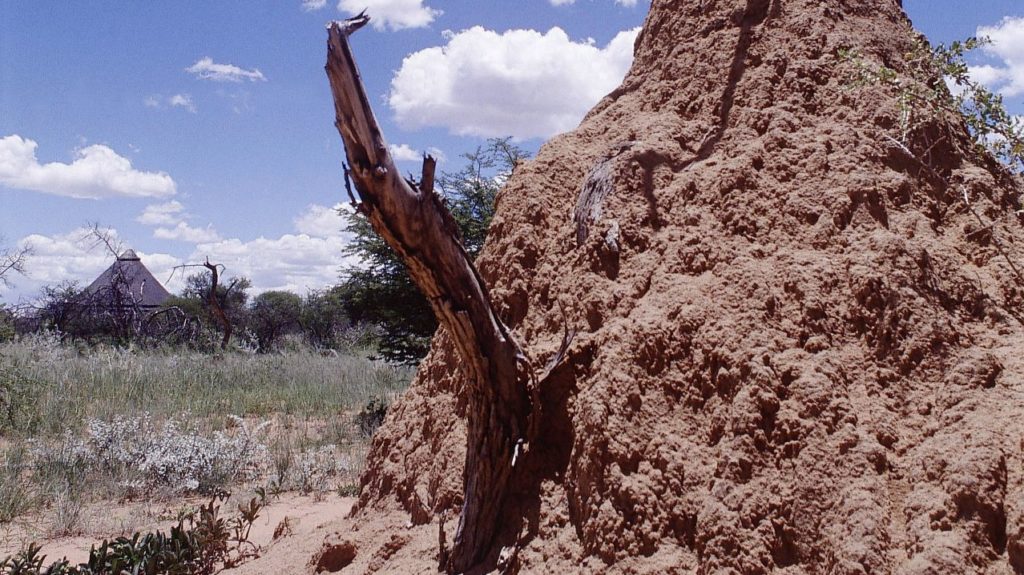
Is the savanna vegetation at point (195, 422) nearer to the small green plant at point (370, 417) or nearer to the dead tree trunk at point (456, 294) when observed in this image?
the small green plant at point (370, 417)

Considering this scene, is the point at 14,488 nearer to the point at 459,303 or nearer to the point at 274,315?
the point at 459,303

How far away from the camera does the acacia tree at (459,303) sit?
2.50 meters

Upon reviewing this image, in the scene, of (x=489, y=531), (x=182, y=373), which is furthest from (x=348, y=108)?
(x=182, y=373)

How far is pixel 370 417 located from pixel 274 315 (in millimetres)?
18717

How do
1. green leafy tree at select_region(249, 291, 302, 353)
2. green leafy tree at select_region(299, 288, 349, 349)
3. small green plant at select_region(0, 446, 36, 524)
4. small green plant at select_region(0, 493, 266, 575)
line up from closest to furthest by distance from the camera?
1. small green plant at select_region(0, 493, 266, 575)
2. small green plant at select_region(0, 446, 36, 524)
3. green leafy tree at select_region(249, 291, 302, 353)
4. green leafy tree at select_region(299, 288, 349, 349)

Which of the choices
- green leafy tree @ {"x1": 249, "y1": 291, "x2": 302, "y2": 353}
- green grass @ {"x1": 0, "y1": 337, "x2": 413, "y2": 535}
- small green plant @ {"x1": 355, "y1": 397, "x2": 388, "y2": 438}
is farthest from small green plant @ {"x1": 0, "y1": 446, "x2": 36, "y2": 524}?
green leafy tree @ {"x1": 249, "y1": 291, "x2": 302, "y2": 353}

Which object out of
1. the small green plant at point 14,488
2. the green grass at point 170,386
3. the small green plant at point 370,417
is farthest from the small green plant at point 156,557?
the green grass at point 170,386

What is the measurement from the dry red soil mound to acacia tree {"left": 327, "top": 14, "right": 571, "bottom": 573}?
0.10 meters

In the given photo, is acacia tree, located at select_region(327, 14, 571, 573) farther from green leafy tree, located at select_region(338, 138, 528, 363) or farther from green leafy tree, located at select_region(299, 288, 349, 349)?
green leafy tree, located at select_region(299, 288, 349, 349)

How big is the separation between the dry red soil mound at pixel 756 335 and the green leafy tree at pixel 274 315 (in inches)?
828

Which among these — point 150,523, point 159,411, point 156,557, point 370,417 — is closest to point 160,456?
point 150,523

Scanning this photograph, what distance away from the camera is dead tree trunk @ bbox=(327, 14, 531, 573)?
2502 millimetres

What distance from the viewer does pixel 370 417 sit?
10414 millimetres

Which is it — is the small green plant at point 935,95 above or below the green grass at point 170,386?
above
